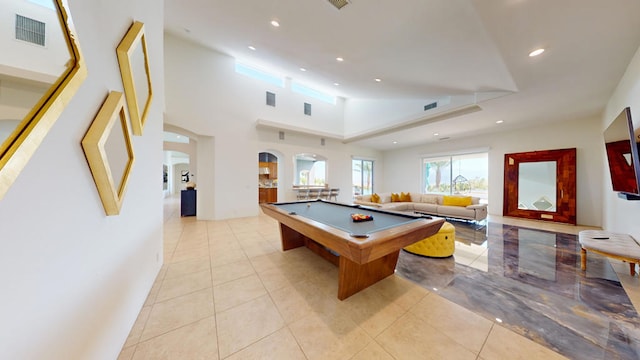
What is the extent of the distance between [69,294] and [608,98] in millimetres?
8149

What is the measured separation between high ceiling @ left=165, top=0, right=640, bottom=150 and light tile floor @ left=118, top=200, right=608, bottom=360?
10.1 ft

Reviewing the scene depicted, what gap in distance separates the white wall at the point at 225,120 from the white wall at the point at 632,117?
687cm

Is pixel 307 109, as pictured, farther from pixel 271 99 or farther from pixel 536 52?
pixel 536 52

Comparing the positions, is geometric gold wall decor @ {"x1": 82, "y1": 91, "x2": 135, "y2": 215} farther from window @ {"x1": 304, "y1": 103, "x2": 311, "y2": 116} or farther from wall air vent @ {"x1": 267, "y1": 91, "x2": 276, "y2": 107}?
window @ {"x1": 304, "y1": 103, "x2": 311, "y2": 116}

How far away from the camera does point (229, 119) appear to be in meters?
6.07

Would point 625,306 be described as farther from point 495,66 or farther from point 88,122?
point 88,122

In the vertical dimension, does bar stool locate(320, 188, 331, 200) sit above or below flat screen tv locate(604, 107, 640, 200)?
below

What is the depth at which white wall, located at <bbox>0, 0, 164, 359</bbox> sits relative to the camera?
700mm

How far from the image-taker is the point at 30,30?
2.28ft

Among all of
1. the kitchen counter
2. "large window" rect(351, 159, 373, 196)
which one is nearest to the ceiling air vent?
the kitchen counter

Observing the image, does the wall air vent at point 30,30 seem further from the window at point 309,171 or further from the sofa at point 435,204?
the window at point 309,171

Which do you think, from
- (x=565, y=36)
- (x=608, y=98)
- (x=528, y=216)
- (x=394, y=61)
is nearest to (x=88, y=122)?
(x=394, y=61)

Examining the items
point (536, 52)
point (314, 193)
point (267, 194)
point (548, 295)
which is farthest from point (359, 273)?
point (267, 194)

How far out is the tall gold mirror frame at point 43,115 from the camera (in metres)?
0.61
